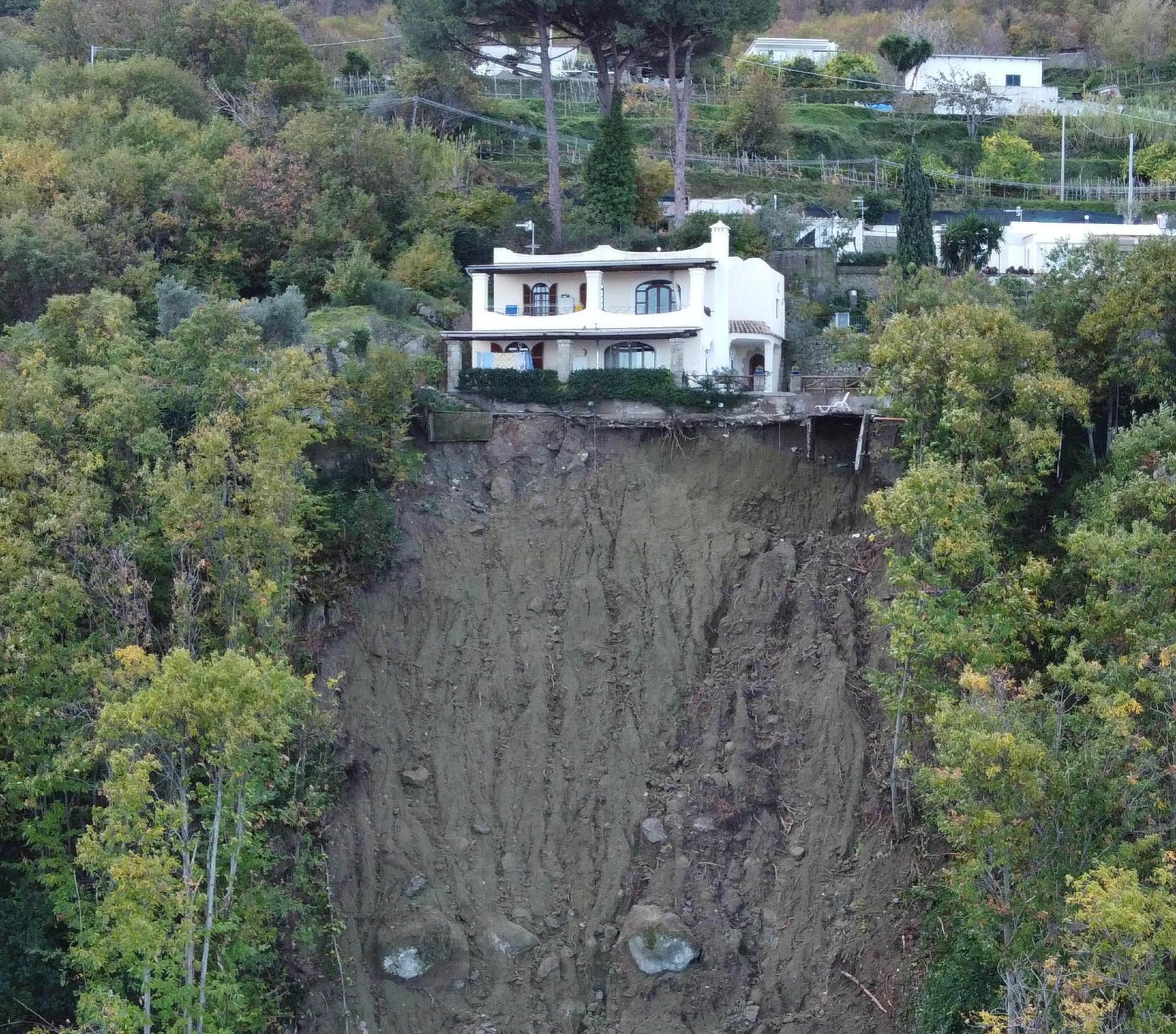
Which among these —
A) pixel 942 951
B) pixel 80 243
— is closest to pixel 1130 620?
pixel 942 951

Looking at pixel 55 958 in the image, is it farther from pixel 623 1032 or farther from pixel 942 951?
pixel 942 951

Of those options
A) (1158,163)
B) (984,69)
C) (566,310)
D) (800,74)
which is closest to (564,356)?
(566,310)

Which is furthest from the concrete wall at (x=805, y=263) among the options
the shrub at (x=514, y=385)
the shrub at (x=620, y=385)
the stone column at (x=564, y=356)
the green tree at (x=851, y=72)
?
the green tree at (x=851, y=72)

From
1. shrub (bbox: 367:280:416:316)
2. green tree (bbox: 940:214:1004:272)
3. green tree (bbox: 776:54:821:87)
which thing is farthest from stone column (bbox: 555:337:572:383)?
green tree (bbox: 776:54:821:87)

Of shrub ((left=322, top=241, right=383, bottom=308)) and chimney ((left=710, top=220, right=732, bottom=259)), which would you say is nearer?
chimney ((left=710, top=220, right=732, bottom=259))

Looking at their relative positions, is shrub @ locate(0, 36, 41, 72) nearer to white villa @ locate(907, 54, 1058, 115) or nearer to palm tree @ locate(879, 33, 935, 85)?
palm tree @ locate(879, 33, 935, 85)

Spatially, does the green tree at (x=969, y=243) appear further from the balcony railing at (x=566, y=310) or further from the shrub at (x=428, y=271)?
the shrub at (x=428, y=271)
